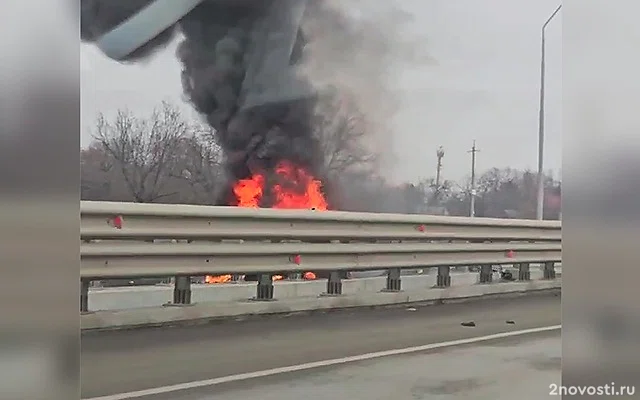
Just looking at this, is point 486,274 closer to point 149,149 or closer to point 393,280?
point 393,280

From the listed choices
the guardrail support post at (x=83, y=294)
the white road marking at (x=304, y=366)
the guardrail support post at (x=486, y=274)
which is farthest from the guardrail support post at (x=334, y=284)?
the guardrail support post at (x=83, y=294)

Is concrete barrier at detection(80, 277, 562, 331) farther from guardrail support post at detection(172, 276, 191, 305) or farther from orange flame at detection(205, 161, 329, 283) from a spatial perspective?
orange flame at detection(205, 161, 329, 283)

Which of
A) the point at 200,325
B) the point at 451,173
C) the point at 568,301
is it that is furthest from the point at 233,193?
the point at 568,301

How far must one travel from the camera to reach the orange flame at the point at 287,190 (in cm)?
1059

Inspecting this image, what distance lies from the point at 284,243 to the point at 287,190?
5602 mm

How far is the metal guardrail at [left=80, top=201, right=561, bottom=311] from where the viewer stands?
459 cm

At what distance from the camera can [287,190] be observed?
11.2 m

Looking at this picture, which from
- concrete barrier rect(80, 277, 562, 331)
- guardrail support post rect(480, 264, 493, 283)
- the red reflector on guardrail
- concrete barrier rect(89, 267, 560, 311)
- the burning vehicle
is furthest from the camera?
the burning vehicle

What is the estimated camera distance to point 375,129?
10273 millimetres

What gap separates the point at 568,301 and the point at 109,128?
8.52 meters

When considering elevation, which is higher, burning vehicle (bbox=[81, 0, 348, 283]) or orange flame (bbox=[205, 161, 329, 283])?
burning vehicle (bbox=[81, 0, 348, 283])

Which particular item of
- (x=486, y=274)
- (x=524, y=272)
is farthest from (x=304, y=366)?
(x=524, y=272)

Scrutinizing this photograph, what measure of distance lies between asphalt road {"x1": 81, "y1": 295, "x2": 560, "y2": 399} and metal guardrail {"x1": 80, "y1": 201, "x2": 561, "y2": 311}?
38 cm

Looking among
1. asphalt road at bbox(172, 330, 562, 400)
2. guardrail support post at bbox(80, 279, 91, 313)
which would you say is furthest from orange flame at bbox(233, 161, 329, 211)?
guardrail support post at bbox(80, 279, 91, 313)
